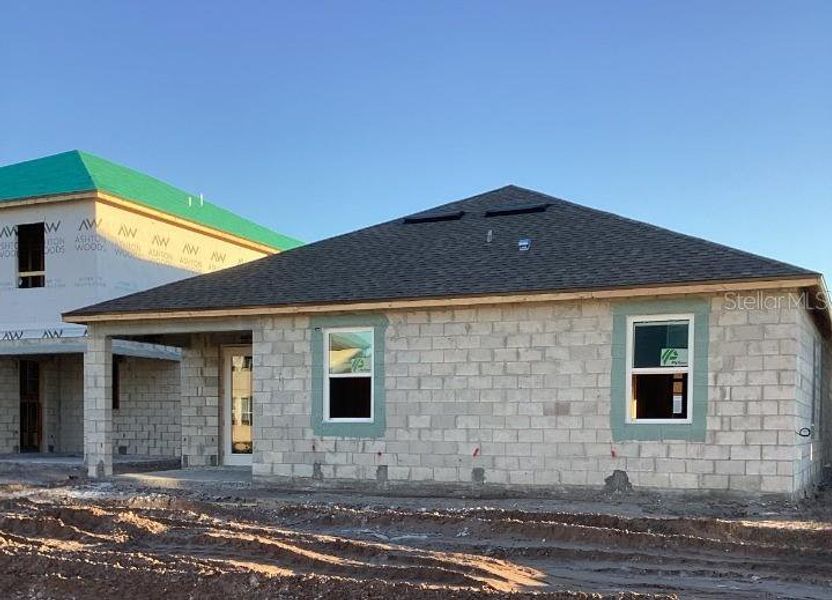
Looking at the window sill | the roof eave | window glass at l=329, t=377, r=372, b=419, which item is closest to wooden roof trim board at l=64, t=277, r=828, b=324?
the roof eave

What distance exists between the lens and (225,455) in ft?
57.6

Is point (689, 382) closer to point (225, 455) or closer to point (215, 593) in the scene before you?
point (215, 593)

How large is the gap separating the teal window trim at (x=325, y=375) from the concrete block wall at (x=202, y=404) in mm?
4256

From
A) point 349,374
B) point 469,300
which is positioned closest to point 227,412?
point 349,374

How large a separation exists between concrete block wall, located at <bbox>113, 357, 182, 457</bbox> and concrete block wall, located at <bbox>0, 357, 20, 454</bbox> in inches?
121

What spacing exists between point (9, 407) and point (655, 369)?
1939cm

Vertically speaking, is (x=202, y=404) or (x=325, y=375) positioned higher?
(x=325, y=375)

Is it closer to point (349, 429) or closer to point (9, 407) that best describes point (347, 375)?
point (349, 429)

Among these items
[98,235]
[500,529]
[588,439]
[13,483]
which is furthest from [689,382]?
[98,235]

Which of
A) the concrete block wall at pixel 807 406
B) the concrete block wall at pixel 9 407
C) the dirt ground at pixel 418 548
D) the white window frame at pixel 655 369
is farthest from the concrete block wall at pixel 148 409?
the concrete block wall at pixel 807 406

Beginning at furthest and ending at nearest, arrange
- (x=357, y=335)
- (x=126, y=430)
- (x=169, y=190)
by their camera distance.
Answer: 1. (x=169, y=190)
2. (x=126, y=430)
3. (x=357, y=335)

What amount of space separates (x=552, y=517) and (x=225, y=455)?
9491 millimetres

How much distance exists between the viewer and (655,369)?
11898 millimetres

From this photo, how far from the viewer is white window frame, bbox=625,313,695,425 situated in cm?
1170
